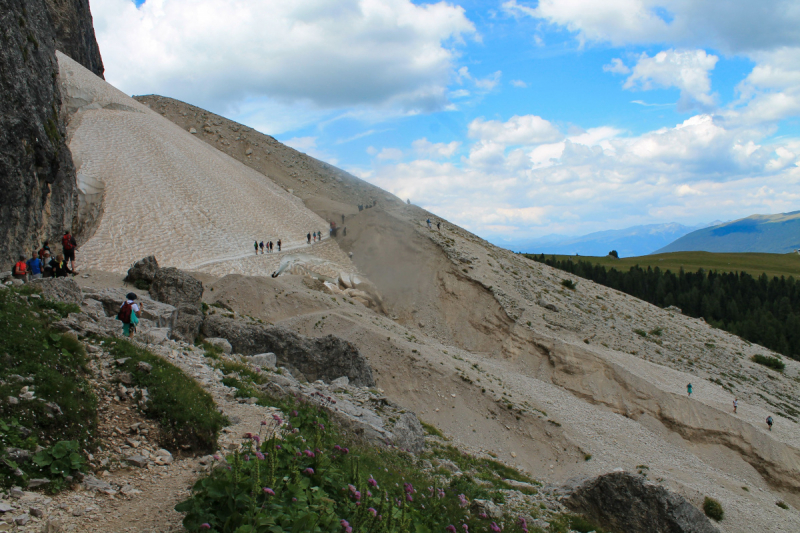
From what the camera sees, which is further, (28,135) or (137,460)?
(28,135)

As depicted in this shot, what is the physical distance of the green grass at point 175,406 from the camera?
8.35m

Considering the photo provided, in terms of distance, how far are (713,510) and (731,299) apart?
97.9m

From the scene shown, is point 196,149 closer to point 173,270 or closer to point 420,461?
point 173,270

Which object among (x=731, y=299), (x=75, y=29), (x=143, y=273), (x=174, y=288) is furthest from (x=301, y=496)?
(x=731, y=299)

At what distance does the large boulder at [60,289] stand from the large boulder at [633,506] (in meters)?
16.3

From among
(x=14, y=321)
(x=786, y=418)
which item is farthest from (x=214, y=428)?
(x=786, y=418)

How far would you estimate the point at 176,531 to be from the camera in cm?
579

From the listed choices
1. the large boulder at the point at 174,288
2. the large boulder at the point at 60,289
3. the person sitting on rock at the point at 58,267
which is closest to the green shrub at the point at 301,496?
the large boulder at the point at 60,289

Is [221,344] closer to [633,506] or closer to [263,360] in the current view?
[263,360]

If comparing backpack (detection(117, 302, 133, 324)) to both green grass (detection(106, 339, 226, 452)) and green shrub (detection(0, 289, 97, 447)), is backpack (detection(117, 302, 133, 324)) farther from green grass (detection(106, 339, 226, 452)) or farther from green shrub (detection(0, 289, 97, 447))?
green shrub (detection(0, 289, 97, 447))

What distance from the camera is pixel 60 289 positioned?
1288 cm

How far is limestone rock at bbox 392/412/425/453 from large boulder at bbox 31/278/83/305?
991 centimetres

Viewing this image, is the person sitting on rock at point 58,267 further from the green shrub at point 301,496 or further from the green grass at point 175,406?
the green shrub at point 301,496

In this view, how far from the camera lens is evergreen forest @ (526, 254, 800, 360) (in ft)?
271
